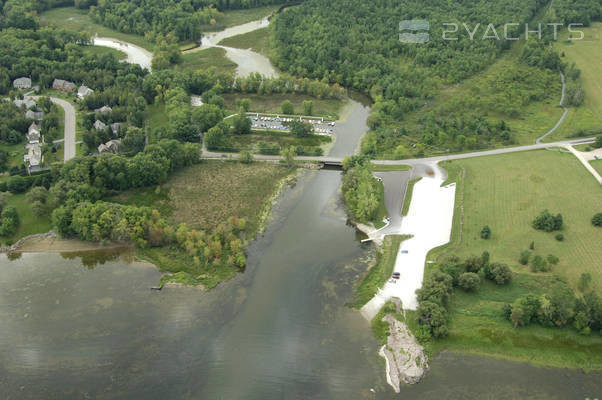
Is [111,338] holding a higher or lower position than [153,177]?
lower

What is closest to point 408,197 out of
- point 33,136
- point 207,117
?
point 207,117

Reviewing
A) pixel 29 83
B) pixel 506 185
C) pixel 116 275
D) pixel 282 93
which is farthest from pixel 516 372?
pixel 29 83

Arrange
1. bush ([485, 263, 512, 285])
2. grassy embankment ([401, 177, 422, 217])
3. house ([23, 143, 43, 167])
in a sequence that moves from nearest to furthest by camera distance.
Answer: bush ([485, 263, 512, 285]) < grassy embankment ([401, 177, 422, 217]) < house ([23, 143, 43, 167])

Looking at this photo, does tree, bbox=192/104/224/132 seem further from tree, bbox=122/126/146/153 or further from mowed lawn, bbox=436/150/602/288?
mowed lawn, bbox=436/150/602/288

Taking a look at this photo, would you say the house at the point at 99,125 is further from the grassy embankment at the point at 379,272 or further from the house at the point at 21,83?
the grassy embankment at the point at 379,272

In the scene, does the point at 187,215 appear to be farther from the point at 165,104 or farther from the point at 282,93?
the point at 282,93

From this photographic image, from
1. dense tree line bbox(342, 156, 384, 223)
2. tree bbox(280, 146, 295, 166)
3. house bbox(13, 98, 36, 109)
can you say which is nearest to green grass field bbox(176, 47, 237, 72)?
house bbox(13, 98, 36, 109)

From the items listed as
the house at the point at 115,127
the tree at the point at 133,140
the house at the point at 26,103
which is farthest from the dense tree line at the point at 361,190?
the house at the point at 26,103
